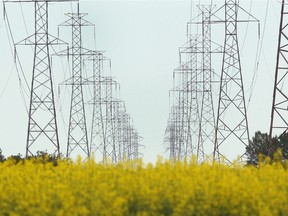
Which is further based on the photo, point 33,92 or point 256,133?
point 256,133

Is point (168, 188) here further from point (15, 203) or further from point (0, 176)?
point (0, 176)

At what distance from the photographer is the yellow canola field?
12680mm

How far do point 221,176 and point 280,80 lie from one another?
1690cm

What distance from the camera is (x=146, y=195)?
12945 millimetres

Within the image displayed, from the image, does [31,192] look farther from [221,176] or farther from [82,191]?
[221,176]

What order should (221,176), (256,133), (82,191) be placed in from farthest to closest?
1. (256,133)
2. (221,176)
3. (82,191)

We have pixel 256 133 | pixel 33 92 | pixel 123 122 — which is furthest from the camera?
pixel 123 122

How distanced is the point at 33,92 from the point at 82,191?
90.8 feet

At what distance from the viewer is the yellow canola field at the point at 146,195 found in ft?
41.6

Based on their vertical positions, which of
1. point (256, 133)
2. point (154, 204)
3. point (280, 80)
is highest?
point (256, 133)

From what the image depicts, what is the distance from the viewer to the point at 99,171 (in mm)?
14195

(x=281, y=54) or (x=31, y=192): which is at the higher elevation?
(x=281, y=54)

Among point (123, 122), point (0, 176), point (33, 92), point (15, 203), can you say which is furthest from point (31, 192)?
point (123, 122)

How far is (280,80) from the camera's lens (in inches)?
1195
